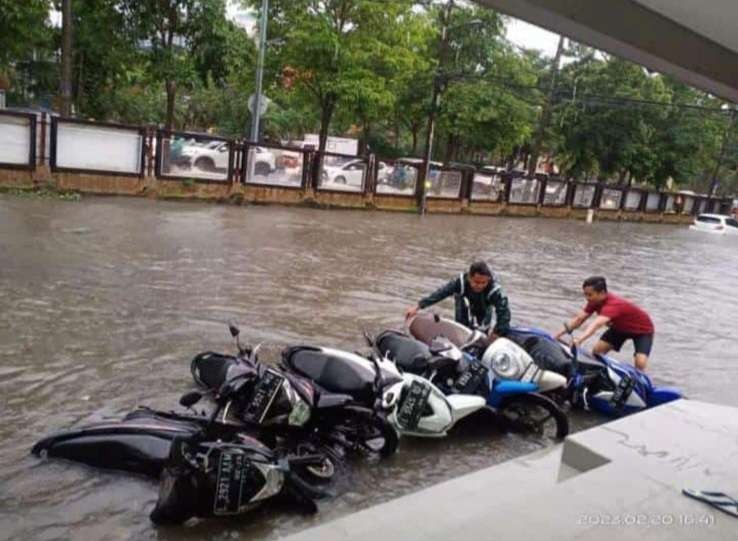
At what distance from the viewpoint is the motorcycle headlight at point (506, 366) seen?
17.8 ft

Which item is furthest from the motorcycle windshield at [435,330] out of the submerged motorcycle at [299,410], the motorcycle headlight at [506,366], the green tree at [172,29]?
the green tree at [172,29]

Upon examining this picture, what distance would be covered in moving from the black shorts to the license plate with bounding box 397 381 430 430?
9.86 feet

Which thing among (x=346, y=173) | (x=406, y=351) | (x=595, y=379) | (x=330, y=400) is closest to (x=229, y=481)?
(x=330, y=400)

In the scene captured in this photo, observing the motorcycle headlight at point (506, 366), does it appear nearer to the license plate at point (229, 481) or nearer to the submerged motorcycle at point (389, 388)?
the submerged motorcycle at point (389, 388)

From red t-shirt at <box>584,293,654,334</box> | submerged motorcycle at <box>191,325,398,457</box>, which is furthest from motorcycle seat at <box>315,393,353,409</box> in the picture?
red t-shirt at <box>584,293,654,334</box>

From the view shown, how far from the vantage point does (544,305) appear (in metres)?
10.7

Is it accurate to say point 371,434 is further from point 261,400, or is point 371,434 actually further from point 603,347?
point 603,347

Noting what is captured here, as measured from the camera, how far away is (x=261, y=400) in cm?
414

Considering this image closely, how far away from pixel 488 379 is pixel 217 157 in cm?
1608

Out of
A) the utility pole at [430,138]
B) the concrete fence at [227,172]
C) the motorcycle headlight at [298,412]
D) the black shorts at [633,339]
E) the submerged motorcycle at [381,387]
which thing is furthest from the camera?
the utility pole at [430,138]

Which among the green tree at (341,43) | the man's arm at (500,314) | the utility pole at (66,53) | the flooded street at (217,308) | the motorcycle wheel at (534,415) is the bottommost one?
the flooded street at (217,308)

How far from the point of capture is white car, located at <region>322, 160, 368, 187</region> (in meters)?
22.5

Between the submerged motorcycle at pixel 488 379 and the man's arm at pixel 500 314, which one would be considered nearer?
the submerged motorcycle at pixel 488 379

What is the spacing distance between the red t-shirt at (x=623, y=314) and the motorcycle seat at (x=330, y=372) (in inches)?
121
